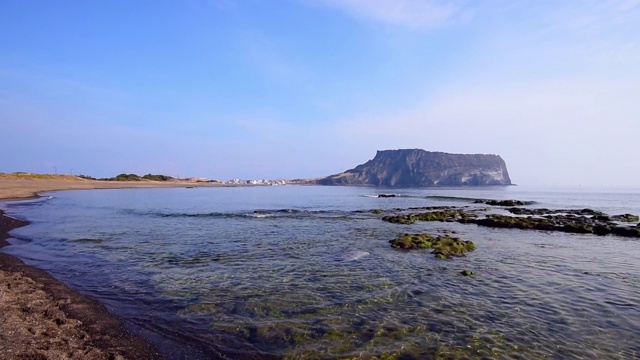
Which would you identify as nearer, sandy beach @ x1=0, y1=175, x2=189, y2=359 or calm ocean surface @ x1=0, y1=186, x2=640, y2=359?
sandy beach @ x1=0, y1=175, x2=189, y2=359

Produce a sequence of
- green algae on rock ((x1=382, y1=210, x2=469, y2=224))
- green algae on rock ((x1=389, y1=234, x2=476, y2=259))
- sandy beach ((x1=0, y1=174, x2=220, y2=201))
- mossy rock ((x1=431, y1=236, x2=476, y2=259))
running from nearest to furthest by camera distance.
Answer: mossy rock ((x1=431, y1=236, x2=476, y2=259)) < green algae on rock ((x1=389, y1=234, x2=476, y2=259)) < green algae on rock ((x1=382, y1=210, x2=469, y2=224)) < sandy beach ((x1=0, y1=174, x2=220, y2=201))

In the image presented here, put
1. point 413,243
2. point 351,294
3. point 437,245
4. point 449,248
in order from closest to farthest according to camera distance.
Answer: point 351,294 → point 449,248 → point 437,245 → point 413,243

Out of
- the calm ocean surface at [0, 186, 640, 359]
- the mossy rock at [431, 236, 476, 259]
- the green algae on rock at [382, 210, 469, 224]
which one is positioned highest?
the green algae on rock at [382, 210, 469, 224]

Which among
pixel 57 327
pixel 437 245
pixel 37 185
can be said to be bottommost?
pixel 437 245

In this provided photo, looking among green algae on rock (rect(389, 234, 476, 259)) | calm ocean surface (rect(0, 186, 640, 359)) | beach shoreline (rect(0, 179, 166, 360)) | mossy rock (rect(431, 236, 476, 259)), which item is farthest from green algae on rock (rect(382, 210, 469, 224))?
beach shoreline (rect(0, 179, 166, 360))

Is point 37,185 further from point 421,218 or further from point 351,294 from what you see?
point 351,294

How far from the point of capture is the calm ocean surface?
30.2 ft

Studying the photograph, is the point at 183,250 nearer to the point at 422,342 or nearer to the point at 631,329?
the point at 422,342

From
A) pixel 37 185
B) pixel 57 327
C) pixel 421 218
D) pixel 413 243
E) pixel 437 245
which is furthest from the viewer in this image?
pixel 37 185

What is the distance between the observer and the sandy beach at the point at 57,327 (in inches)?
299

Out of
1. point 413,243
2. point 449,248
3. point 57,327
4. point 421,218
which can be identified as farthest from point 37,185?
point 449,248

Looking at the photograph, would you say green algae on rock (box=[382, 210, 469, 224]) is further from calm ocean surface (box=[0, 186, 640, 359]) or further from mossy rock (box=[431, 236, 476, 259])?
mossy rock (box=[431, 236, 476, 259])

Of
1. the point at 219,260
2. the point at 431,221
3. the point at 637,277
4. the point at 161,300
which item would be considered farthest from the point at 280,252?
the point at 431,221

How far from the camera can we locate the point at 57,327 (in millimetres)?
8898
